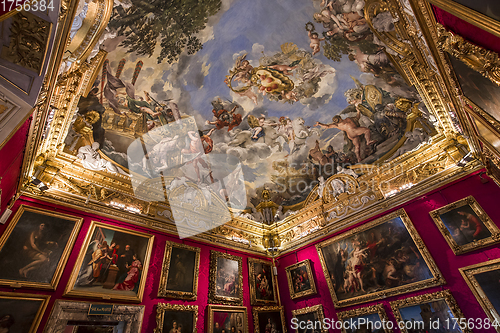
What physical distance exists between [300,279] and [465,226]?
6.49 metres

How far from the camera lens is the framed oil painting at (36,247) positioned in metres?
6.40

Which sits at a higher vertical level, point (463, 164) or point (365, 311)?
point (463, 164)

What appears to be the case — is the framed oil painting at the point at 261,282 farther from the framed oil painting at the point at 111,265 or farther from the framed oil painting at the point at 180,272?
the framed oil painting at the point at 111,265

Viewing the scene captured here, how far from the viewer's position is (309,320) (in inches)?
400

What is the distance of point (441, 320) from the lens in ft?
23.7

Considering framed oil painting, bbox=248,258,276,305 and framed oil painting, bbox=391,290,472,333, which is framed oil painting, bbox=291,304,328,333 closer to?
framed oil painting, bbox=248,258,276,305

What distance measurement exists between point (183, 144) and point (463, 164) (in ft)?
36.0

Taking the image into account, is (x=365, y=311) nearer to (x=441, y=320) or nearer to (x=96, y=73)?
(x=441, y=320)

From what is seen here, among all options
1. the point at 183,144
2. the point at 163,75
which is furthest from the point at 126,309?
the point at 163,75

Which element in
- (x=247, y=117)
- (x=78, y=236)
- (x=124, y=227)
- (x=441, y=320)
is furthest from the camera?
(x=247, y=117)

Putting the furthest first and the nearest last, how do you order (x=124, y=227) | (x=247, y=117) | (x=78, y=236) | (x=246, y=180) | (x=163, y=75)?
(x=246, y=180) < (x=247, y=117) < (x=163, y=75) < (x=124, y=227) < (x=78, y=236)

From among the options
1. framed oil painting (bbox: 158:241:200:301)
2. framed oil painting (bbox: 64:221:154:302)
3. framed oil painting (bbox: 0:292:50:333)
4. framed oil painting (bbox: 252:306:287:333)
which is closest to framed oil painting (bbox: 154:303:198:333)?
framed oil painting (bbox: 158:241:200:301)

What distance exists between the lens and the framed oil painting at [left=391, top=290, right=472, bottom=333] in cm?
704

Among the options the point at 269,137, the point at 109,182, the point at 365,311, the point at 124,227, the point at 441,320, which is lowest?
the point at 441,320
